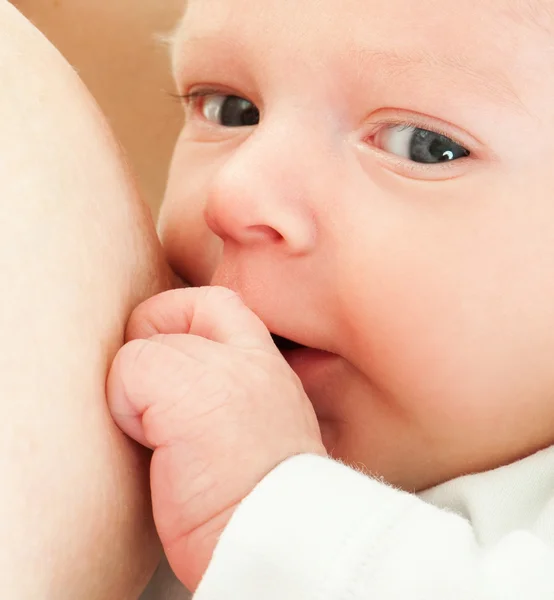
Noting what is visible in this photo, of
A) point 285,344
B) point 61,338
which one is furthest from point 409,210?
point 61,338

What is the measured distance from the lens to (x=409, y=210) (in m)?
0.57

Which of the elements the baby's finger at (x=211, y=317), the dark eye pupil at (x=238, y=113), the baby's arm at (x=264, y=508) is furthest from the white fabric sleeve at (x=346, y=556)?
the dark eye pupil at (x=238, y=113)

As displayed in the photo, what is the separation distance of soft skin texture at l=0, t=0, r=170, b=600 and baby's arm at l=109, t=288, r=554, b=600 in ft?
0.08

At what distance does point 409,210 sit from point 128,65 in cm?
74

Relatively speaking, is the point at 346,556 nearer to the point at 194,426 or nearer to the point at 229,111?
the point at 194,426

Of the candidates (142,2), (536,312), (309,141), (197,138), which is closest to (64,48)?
(142,2)

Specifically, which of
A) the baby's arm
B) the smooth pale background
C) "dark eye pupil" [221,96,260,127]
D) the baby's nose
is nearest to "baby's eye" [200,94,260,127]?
"dark eye pupil" [221,96,260,127]

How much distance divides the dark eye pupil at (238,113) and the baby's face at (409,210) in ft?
0.27

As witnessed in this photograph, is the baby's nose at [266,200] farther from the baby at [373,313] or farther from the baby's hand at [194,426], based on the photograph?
the baby's hand at [194,426]

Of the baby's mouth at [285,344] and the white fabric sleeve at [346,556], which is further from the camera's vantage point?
the baby's mouth at [285,344]

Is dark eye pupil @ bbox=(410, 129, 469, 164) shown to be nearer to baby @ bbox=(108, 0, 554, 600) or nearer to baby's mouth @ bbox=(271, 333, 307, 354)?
baby @ bbox=(108, 0, 554, 600)

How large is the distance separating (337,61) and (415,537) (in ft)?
1.07

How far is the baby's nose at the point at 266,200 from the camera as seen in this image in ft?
1.86

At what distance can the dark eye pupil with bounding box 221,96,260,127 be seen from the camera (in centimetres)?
71
